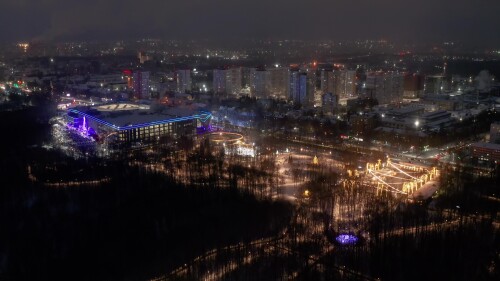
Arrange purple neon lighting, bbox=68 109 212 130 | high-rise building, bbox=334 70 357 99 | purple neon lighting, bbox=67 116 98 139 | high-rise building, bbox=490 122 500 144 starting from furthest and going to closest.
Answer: high-rise building, bbox=334 70 357 99 < purple neon lighting, bbox=67 116 98 139 < purple neon lighting, bbox=68 109 212 130 < high-rise building, bbox=490 122 500 144

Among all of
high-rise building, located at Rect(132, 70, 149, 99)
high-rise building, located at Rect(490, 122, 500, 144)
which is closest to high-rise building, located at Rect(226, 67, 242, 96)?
high-rise building, located at Rect(132, 70, 149, 99)

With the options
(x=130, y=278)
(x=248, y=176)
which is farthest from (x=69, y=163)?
(x=130, y=278)

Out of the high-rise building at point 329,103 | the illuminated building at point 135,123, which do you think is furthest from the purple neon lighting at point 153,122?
the high-rise building at point 329,103

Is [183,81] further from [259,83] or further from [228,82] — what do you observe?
[259,83]

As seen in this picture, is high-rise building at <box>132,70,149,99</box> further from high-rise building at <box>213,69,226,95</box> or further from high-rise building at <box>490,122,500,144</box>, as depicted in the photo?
high-rise building at <box>490,122,500,144</box>

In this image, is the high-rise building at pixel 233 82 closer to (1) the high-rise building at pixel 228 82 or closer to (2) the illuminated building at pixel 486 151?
(1) the high-rise building at pixel 228 82

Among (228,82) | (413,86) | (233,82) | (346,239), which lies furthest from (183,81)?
A: (346,239)
